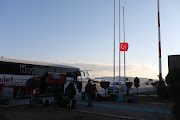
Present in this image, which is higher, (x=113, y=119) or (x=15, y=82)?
(x=15, y=82)

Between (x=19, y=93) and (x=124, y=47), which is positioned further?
(x=124, y=47)

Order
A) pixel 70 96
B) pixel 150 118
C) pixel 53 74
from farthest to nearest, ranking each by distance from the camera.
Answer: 1. pixel 53 74
2. pixel 70 96
3. pixel 150 118

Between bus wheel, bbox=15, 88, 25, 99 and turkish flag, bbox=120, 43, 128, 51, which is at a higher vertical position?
turkish flag, bbox=120, 43, 128, 51

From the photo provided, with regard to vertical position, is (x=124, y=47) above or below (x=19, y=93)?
above

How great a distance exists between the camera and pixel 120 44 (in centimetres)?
2631

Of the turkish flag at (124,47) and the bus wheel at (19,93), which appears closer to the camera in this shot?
the bus wheel at (19,93)

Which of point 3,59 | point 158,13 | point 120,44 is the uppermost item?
point 158,13

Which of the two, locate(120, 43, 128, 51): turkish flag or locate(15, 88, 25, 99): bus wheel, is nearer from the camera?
locate(15, 88, 25, 99): bus wheel

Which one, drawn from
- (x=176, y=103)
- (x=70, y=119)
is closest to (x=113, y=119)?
(x=70, y=119)

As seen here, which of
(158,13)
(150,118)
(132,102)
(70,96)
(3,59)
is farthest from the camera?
(158,13)

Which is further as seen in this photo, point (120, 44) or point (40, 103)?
point (120, 44)

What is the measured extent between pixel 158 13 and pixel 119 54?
22.9ft

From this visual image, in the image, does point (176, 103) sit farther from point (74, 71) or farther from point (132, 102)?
point (74, 71)

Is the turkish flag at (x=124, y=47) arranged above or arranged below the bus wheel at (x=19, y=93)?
above
